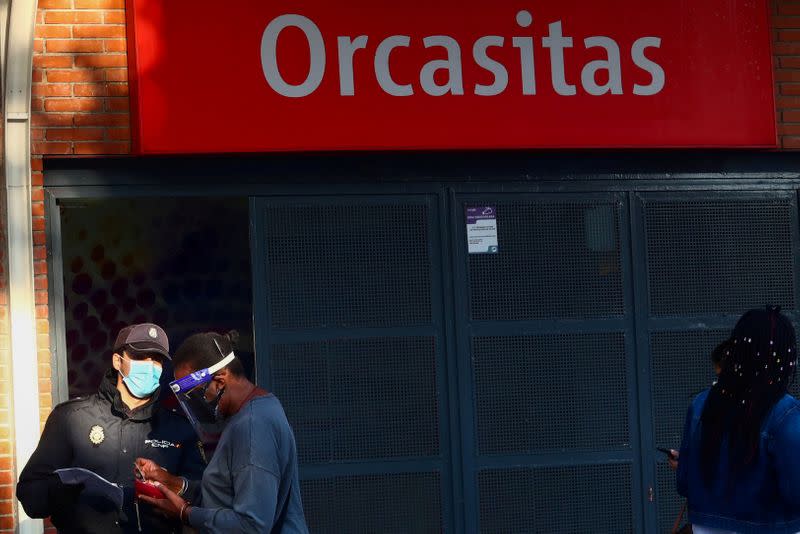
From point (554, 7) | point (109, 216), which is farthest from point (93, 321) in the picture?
point (554, 7)

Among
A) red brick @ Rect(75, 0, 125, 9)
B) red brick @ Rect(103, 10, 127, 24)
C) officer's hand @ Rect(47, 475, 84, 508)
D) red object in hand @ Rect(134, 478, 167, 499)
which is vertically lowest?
officer's hand @ Rect(47, 475, 84, 508)

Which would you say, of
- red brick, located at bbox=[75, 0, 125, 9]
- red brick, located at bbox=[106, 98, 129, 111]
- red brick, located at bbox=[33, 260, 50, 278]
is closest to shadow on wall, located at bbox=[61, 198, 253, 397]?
red brick, located at bbox=[33, 260, 50, 278]

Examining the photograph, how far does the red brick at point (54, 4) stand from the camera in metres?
7.38

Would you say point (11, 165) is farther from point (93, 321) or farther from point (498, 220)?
point (498, 220)

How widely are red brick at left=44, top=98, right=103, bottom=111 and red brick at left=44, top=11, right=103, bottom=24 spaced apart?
1.43 ft

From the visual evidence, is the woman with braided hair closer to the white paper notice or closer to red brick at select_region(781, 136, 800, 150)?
the white paper notice

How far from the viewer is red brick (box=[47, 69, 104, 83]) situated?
7344 mm

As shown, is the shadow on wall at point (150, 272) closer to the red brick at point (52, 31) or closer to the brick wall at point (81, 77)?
the brick wall at point (81, 77)

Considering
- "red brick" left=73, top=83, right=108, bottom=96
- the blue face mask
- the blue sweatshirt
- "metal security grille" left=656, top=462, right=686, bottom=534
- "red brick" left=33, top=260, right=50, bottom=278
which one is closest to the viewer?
the blue sweatshirt

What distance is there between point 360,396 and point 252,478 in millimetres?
3249

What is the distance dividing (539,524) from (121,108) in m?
3.38

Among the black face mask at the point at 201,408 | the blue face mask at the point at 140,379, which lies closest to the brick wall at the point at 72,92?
the blue face mask at the point at 140,379

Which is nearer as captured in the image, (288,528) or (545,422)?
(288,528)

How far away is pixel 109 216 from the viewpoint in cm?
770
